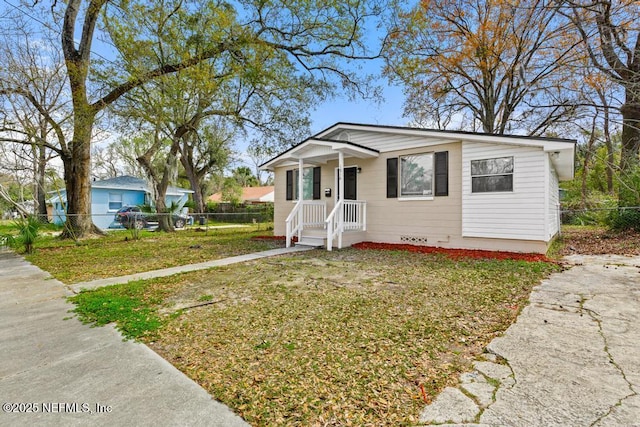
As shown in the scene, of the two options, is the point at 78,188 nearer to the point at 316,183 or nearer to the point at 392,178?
the point at 316,183

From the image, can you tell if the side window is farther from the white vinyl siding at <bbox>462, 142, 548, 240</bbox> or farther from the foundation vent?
the white vinyl siding at <bbox>462, 142, 548, 240</bbox>

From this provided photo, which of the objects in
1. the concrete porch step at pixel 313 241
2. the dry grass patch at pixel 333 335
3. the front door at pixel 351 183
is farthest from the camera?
the front door at pixel 351 183

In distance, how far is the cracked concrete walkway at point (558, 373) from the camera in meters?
1.83

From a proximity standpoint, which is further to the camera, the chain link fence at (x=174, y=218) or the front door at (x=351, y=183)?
the chain link fence at (x=174, y=218)

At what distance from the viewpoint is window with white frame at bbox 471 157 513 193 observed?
25.0 ft

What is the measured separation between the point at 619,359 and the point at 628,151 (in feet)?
41.2

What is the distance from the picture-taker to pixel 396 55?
10594mm

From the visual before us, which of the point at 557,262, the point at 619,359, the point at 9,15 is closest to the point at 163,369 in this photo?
the point at 619,359

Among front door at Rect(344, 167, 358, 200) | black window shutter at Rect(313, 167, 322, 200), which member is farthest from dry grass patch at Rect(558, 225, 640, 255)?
black window shutter at Rect(313, 167, 322, 200)

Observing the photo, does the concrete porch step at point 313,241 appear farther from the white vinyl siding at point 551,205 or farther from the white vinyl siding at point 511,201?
the white vinyl siding at point 551,205

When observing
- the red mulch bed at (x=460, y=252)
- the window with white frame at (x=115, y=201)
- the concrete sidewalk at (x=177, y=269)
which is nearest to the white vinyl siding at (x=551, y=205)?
the red mulch bed at (x=460, y=252)

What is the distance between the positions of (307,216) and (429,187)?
13.1ft

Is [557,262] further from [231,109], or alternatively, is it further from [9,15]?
[9,15]

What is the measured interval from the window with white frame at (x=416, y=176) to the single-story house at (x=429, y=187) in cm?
3
